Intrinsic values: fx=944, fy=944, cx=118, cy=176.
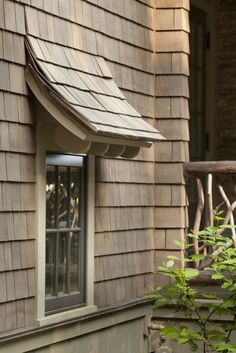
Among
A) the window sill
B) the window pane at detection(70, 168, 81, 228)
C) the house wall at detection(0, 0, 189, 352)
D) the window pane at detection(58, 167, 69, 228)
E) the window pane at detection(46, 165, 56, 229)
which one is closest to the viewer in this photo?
the house wall at detection(0, 0, 189, 352)

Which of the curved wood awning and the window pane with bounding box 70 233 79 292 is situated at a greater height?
the curved wood awning

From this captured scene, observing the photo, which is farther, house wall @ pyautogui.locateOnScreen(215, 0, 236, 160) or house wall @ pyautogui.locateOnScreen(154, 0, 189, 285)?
house wall @ pyautogui.locateOnScreen(215, 0, 236, 160)

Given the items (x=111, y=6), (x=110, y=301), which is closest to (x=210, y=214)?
(x=110, y=301)

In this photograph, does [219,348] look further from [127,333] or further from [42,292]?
[127,333]

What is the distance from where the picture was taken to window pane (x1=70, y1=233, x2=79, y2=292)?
6.50 m

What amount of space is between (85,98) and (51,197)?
0.69m

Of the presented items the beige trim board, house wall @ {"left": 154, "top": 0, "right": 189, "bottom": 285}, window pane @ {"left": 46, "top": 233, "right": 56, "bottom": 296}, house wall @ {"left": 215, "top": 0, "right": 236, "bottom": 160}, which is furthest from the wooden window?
house wall @ {"left": 215, "top": 0, "right": 236, "bottom": 160}

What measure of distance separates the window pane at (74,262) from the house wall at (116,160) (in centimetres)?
24

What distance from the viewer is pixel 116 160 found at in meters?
7.08

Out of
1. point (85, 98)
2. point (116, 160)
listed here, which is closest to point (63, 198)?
point (85, 98)

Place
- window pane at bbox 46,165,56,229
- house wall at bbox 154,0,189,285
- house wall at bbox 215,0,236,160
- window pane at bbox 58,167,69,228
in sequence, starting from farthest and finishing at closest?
house wall at bbox 215,0,236,160 → house wall at bbox 154,0,189,285 → window pane at bbox 58,167,69,228 → window pane at bbox 46,165,56,229

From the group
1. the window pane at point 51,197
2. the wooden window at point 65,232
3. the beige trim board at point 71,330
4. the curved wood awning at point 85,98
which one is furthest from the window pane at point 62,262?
the curved wood awning at point 85,98

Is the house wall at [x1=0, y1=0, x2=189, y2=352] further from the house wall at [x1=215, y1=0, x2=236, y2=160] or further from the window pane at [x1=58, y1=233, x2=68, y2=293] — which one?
the house wall at [x1=215, y1=0, x2=236, y2=160]

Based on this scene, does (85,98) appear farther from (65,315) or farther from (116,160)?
(65,315)
